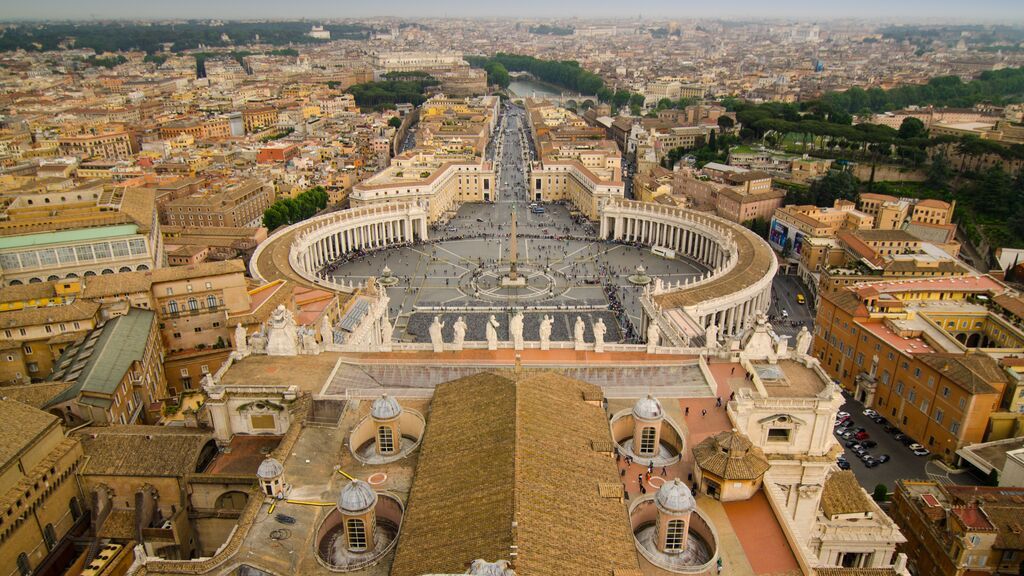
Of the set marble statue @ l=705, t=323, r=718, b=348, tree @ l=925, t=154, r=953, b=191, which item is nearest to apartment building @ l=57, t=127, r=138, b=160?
marble statue @ l=705, t=323, r=718, b=348

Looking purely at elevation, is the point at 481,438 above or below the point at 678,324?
above

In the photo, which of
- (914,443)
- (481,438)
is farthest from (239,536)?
(914,443)

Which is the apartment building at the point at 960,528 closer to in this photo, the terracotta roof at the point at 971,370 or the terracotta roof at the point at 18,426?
the terracotta roof at the point at 971,370

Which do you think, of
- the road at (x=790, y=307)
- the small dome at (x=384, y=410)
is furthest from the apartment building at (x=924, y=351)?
the small dome at (x=384, y=410)

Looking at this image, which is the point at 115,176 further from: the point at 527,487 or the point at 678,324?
the point at 527,487

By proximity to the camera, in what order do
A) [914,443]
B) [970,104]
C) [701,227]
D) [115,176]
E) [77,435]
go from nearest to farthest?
[77,435], [914,443], [701,227], [115,176], [970,104]

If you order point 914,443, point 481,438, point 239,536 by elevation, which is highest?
point 481,438
